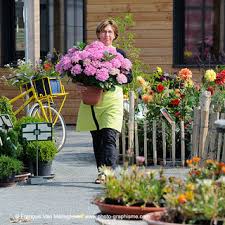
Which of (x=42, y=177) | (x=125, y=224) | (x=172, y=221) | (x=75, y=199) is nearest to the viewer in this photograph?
(x=172, y=221)

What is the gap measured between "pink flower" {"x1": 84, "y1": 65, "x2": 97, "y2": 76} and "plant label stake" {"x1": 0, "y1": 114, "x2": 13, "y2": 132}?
137 centimetres

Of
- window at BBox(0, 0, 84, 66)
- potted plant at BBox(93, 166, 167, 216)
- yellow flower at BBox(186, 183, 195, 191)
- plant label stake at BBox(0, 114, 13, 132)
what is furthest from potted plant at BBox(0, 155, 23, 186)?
window at BBox(0, 0, 84, 66)

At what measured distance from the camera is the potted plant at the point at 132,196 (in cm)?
486

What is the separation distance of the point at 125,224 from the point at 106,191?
26cm

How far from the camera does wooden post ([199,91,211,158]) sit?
9.62 meters

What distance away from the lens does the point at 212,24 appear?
16625 mm

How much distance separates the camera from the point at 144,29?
52.6 feet

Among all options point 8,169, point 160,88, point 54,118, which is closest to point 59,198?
point 8,169

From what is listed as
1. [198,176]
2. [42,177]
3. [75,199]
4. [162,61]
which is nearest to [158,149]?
[42,177]

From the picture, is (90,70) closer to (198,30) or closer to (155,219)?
(155,219)

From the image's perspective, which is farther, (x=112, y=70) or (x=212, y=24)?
(x=212, y=24)

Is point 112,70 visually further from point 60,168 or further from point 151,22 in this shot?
point 151,22

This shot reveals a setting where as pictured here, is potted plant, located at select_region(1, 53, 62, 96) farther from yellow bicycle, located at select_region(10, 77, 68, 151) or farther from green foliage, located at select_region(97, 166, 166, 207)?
green foliage, located at select_region(97, 166, 166, 207)

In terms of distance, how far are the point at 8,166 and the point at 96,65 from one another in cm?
138
